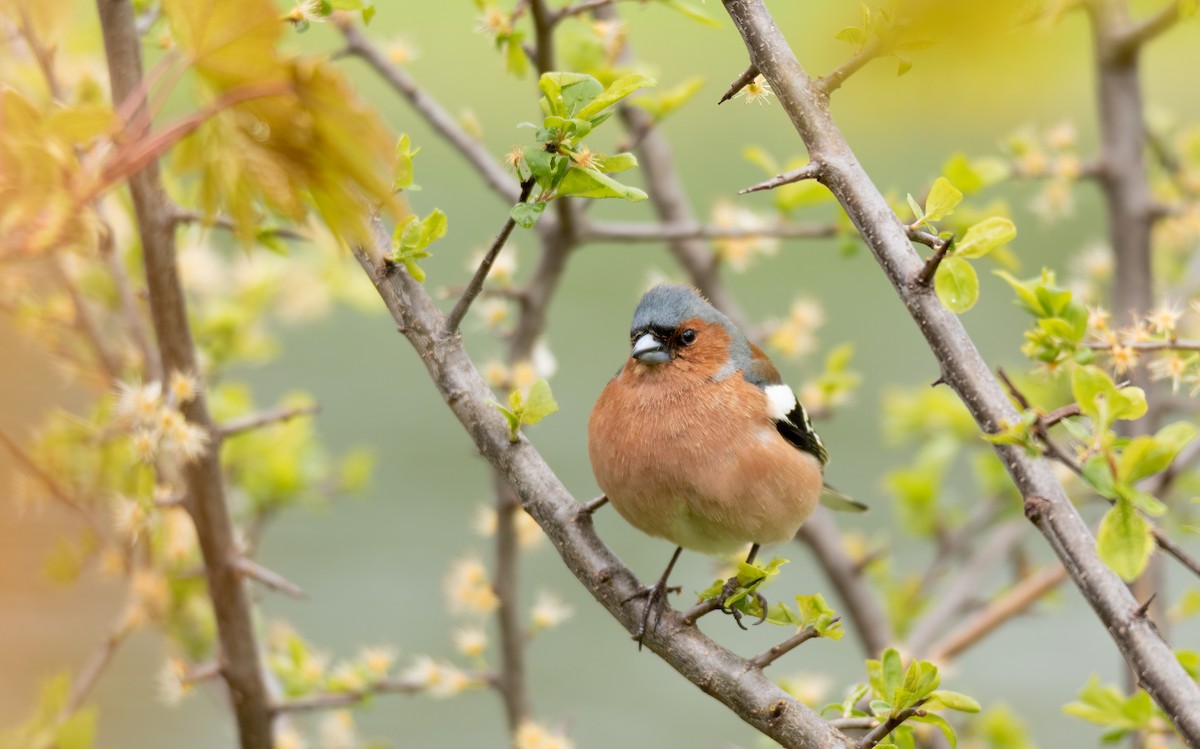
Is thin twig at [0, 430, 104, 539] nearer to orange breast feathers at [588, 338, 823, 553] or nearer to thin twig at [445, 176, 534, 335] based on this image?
thin twig at [445, 176, 534, 335]

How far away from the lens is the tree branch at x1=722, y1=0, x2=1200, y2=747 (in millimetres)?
1563

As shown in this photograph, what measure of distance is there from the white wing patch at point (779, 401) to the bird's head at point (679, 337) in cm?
10

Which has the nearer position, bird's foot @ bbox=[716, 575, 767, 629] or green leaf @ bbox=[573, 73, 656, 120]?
green leaf @ bbox=[573, 73, 656, 120]

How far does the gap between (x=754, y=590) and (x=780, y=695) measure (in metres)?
0.20

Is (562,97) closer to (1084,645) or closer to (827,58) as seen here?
(827,58)

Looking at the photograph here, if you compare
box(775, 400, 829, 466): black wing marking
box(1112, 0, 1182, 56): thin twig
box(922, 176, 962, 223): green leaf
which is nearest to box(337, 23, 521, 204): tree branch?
box(775, 400, 829, 466): black wing marking

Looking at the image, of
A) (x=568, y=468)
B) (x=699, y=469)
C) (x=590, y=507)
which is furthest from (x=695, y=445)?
(x=568, y=468)

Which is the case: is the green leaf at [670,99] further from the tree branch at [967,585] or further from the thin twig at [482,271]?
the tree branch at [967,585]

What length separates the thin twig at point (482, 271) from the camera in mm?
1647

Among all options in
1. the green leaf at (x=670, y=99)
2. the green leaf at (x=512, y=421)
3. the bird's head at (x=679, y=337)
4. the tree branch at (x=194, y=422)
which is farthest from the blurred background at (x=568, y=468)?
the green leaf at (x=512, y=421)

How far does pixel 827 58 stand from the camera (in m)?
1.72

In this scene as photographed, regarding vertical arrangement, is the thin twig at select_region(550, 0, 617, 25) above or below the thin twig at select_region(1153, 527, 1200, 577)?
above

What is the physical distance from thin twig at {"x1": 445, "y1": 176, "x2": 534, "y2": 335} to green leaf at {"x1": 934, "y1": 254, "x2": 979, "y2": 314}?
59 cm

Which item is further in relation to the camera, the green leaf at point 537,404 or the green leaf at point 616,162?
the green leaf at point 537,404
